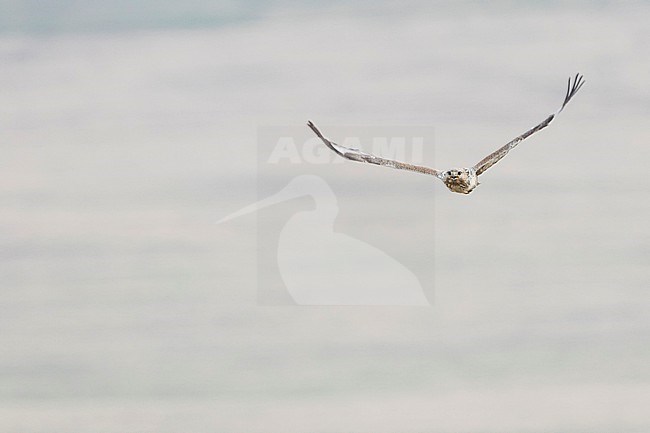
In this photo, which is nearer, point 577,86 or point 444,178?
point 444,178

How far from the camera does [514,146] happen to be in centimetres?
3925

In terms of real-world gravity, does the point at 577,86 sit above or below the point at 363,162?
above

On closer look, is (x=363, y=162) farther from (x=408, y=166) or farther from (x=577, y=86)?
(x=577, y=86)

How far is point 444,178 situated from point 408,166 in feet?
6.16

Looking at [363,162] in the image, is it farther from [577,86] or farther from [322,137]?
[577,86]

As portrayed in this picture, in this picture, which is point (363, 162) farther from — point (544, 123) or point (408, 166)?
point (544, 123)

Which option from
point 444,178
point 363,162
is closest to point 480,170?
point 444,178

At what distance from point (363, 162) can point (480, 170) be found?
4088 mm

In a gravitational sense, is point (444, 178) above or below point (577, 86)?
below

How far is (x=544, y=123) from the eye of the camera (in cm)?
3991

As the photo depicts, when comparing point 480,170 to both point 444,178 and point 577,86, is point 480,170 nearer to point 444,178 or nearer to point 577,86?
point 444,178

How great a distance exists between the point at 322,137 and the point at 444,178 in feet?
14.5

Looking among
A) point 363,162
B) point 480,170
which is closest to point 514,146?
point 480,170

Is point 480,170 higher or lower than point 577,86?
lower
